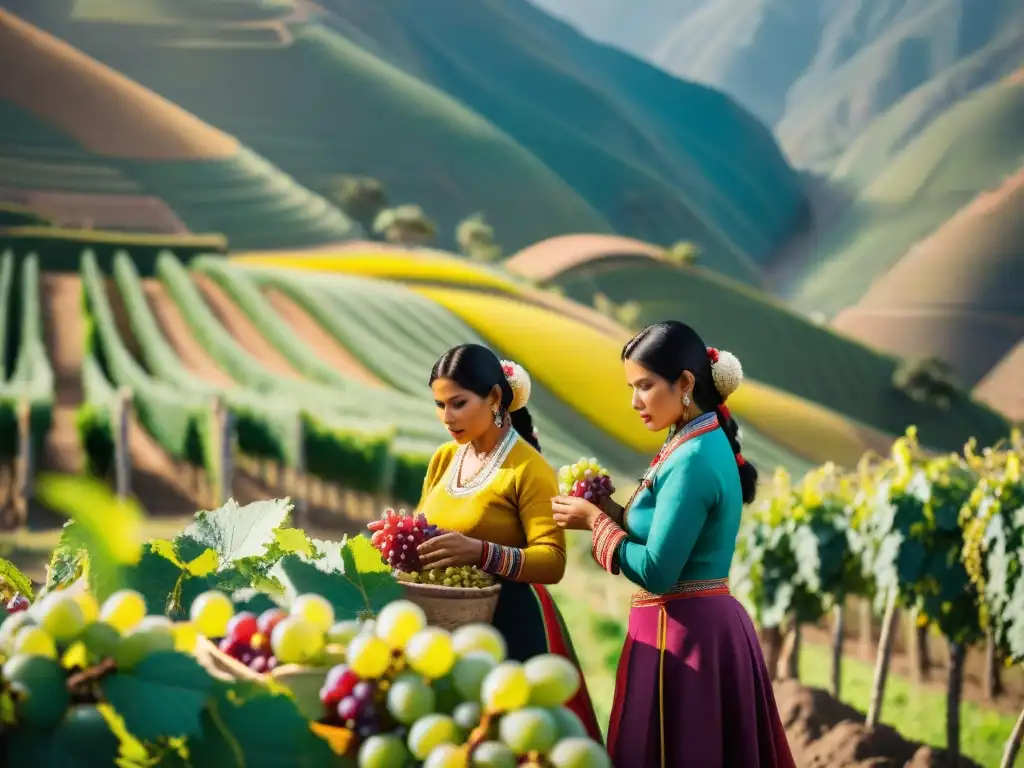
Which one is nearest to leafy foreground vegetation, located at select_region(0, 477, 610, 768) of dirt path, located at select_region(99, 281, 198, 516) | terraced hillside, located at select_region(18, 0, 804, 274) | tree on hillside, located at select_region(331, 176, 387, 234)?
dirt path, located at select_region(99, 281, 198, 516)

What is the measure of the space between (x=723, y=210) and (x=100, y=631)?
54443 mm

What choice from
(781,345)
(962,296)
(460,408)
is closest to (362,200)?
(781,345)

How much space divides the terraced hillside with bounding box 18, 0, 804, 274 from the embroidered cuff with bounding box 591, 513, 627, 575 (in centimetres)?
3694

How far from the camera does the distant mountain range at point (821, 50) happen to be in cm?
5138

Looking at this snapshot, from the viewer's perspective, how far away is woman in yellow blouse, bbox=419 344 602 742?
7.53 feet

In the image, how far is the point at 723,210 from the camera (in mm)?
53875

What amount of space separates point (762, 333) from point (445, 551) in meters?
32.2

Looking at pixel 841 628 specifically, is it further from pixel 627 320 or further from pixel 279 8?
pixel 279 8

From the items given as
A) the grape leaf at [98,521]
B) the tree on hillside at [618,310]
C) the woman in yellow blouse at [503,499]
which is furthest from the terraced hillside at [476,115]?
the grape leaf at [98,521]

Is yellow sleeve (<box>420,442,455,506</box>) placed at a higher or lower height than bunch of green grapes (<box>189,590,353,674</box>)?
lower

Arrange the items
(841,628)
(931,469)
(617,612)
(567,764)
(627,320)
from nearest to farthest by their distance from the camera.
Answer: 1. (567,764)
2. (931,469)
3. (841,628)
4. (617,612)
5. (627,320)

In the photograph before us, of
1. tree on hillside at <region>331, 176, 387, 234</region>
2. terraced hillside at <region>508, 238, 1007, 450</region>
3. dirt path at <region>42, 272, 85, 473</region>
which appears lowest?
dirt path at <region>42, 272, 85, 473</region>

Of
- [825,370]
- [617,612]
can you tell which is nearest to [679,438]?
[617,612]

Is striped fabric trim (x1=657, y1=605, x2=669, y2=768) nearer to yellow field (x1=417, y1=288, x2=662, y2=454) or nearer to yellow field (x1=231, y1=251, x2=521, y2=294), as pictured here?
yellow field (x1=417, y1=288, x2=662, y2=454)
